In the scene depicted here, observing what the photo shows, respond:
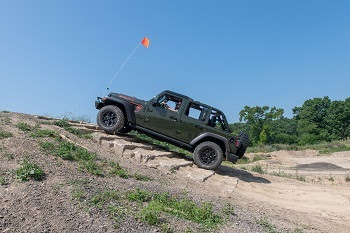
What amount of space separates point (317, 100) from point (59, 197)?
79.2m

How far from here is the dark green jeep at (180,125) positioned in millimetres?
10547

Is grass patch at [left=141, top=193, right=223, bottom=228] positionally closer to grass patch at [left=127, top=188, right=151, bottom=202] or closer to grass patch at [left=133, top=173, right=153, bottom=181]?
grass patch at [left=127, top=188, right=151, bottom=202]

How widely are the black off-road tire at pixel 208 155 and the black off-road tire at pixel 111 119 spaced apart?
7.81ft

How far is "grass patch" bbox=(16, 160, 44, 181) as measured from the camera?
5.79m

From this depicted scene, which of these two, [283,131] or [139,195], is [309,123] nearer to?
[283,131]

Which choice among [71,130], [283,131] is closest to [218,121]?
[71,130]

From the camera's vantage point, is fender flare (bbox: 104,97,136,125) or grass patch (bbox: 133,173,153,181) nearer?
grass patch (bbox: 133,173,153,181)

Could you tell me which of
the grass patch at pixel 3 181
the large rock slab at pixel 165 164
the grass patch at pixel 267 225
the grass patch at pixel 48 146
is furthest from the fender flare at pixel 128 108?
the grass patch at pixel 267 225

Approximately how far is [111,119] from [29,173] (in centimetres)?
504

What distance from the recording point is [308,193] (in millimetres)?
10438

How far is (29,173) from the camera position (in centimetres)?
589

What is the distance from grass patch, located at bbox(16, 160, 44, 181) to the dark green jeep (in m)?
4.69

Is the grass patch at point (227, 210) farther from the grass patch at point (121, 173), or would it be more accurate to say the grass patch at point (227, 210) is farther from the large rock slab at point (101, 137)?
the large rock slab at point (101, 137)

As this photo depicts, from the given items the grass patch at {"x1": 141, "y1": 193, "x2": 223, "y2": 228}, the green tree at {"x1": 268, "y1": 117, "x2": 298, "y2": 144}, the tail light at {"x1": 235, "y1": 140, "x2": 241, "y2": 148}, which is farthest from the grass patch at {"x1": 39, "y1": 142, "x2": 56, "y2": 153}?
the green tree at {"x1": 268, "y1": 117, "x2": 298, "y2": 144}
